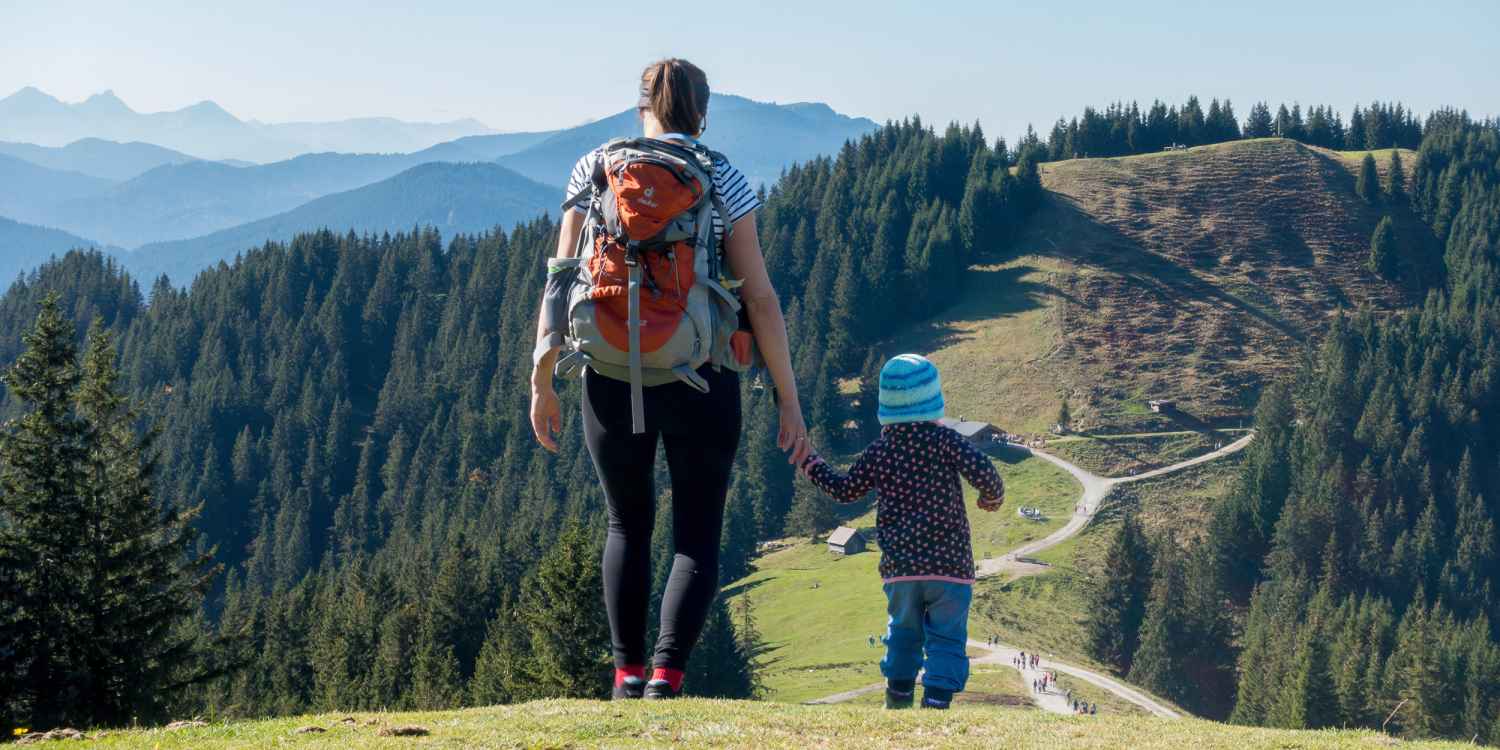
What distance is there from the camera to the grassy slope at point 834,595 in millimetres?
60688

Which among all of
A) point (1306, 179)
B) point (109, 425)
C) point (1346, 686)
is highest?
point (1306, 179)

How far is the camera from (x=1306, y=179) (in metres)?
145

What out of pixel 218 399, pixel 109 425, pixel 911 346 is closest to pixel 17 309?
pixel 218 399

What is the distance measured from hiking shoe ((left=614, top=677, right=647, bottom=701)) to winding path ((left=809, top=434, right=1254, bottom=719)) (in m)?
28.6

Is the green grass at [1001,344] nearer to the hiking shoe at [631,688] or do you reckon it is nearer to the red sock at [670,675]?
the hiking shoe at [631,688]

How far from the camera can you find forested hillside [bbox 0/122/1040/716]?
119250 mm

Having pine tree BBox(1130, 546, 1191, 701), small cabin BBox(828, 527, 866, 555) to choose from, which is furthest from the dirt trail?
small cabin BBox(828, 527, 866, 555)

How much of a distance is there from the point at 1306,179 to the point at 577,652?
14006 centimetres

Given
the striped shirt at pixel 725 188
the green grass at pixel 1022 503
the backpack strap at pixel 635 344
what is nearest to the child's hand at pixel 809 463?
the backpack strap at pixel 635 344

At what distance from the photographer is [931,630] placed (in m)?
7.75

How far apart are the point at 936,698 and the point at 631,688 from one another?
76.1 inches

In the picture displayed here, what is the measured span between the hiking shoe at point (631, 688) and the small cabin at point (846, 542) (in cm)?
8511

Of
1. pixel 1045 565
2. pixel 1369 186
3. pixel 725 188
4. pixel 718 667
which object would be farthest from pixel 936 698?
pixel 1369 186

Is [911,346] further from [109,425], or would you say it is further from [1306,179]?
[109,425]
